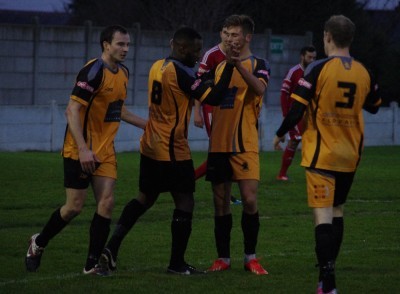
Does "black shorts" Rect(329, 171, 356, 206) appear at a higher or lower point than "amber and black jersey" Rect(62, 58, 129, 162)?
lower

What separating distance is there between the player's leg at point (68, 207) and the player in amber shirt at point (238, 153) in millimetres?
1138

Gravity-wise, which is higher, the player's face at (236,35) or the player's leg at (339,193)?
the player's face at (236,35)

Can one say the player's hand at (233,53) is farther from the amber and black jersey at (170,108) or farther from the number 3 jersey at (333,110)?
the number 3 jersey at (333,110)

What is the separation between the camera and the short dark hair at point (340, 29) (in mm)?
8406

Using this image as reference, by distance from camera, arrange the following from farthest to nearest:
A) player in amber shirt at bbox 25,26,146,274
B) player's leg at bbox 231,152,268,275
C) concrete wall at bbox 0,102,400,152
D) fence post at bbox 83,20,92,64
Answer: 1. fence post at bbox 83,20,92,64
2. concrete wall at bbox 0,102,400,152
3. player's leg at bbox 231,152,268,275
4. player in amber shirt at bbox 25,26,146,274

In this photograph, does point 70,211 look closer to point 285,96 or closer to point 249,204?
point 249,204

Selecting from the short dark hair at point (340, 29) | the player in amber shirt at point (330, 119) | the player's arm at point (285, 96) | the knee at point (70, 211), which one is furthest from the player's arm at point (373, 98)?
the player's arm at point (285, 96)

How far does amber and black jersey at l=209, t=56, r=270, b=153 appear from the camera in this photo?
973cm

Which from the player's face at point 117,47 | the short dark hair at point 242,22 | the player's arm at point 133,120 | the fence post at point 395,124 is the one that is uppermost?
the short dark hair at point 242,22

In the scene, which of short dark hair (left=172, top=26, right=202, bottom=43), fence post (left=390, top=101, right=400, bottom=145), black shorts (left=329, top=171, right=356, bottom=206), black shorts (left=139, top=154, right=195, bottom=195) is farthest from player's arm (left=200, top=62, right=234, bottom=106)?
fence post (left=390, top=101, right=400, bottom=145)

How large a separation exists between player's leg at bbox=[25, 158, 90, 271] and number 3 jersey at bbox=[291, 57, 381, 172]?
1.94m

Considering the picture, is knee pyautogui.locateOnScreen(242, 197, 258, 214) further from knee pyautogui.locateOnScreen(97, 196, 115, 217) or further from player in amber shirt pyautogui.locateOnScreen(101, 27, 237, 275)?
knee pyautogui.locateOnScreen(97, 196, 115, 217)

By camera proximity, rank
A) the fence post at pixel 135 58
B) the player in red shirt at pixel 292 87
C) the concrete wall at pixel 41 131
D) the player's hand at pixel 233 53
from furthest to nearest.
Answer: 1. the fence post at pixel 135 58
2. the concrete wall at pixel 41 131
3. the player in red shirt at pixel 292 87
4. the player's hand at pixel 233 53

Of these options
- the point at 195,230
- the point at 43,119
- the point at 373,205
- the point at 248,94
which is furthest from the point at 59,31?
the point at 248,94
